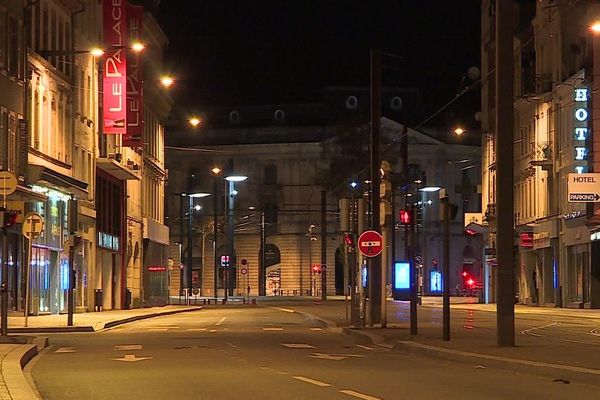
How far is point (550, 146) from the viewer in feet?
193

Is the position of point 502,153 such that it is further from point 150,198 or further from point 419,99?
point 419,99

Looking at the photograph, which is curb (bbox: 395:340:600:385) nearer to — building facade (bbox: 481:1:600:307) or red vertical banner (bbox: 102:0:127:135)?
red vertical banner (bbox: 102:0:127:135)

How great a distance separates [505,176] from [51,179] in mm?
20508

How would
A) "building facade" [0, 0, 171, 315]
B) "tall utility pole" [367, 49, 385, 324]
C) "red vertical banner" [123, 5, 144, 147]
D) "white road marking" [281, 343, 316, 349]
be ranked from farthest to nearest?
"red vertical banner" [123, 5, 144, 147], "building facade" [0, 0, 171, 315], "tall utility pole" [367, 49, 385, 324], "white road marking" [281, 343, 316, 349]

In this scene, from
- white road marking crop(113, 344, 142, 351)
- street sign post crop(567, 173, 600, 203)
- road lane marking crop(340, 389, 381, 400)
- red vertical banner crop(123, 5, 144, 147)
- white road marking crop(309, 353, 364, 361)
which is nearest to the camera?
road lane marking crop(340, 389, 381, 400)

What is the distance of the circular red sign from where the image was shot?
2797 centimetres

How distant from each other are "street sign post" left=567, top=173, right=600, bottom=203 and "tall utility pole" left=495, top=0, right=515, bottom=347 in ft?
92.0

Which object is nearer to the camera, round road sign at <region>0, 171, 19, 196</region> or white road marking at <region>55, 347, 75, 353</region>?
white road marking at <region>55, 347, 75, 353</region>

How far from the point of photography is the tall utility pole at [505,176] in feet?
67.9

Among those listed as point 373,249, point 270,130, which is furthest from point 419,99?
point 373,249

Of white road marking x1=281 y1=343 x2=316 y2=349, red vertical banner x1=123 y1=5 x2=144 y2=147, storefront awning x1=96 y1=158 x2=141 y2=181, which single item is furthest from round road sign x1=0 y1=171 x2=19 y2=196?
red vertical banner x1=123 y1=5 x2=144 y2=147

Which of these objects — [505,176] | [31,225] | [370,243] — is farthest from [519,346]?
[31,225]

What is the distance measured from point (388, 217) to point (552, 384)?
577 inches

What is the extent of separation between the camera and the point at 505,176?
20797 millimetres
